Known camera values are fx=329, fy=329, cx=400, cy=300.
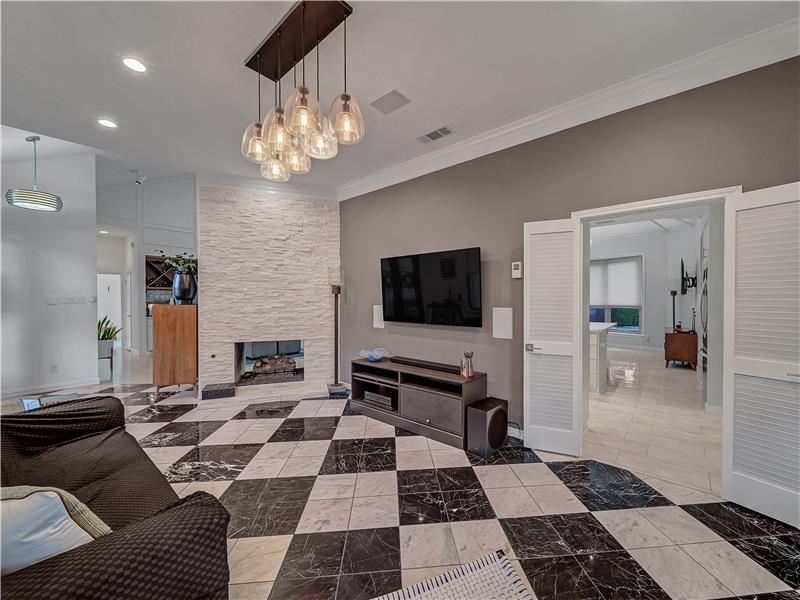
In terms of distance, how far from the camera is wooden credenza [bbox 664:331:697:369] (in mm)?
5633

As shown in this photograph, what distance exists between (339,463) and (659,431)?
3.09m

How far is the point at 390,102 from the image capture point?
2.70m

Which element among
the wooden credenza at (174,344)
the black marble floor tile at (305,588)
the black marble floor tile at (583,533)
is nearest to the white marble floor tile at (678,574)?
the black marble floor tile at (583,533)

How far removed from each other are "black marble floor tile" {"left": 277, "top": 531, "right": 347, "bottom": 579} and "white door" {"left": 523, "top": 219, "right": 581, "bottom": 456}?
6.07ft

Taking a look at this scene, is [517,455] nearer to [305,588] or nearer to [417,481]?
[417,481]

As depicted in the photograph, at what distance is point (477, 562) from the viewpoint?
5.36 feet

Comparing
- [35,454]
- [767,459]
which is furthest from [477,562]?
[35,454]

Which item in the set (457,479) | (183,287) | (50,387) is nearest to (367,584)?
(457,479)

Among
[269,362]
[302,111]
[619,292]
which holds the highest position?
[302,111]

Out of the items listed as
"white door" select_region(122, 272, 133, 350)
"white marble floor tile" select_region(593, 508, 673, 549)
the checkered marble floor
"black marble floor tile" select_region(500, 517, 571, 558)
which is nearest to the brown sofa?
the checkered marble floor

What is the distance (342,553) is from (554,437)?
6.37ft

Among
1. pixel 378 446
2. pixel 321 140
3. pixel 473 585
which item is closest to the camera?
pixel 473 585

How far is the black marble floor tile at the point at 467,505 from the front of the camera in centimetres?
199

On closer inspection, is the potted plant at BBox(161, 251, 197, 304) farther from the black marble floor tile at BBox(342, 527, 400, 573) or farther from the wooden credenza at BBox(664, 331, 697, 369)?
the wooden credenza at BBox(664, 331, 697, 369)
